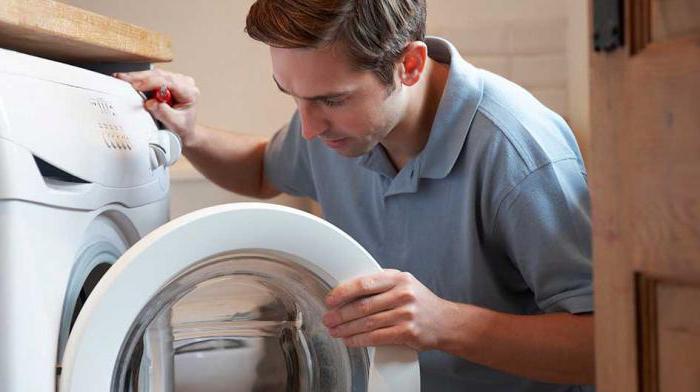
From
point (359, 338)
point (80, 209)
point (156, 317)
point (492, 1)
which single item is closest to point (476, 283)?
point (359, 338)

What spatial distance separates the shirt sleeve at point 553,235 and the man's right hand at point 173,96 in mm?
547

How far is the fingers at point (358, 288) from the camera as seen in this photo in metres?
1.14

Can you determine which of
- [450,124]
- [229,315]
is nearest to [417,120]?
[450,124]

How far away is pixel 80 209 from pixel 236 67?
1.60 m

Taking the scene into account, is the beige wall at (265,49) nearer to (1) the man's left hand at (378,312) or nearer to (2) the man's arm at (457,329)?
(2) the man's arm at (457,329)

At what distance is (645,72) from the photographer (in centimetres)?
84

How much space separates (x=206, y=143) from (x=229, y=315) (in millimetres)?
581

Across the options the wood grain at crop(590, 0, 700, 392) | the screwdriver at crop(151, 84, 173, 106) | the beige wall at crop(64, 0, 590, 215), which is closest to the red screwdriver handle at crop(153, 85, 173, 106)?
the screwdriver at crop(151, 84, 173, 106)

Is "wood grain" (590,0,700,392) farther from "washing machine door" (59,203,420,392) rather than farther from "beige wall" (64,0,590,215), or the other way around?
"beige wall" (64,0,590,215)

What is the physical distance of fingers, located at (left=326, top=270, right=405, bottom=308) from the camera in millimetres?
1144

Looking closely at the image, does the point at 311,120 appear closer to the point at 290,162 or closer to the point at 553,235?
the point at 553,235

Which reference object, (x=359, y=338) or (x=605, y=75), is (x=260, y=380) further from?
(x=605, y=75)

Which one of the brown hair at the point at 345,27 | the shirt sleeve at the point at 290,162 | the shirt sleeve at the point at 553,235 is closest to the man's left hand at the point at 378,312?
the shirt sleeve at the point at 553,235

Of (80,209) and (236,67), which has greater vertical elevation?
(236,67)
